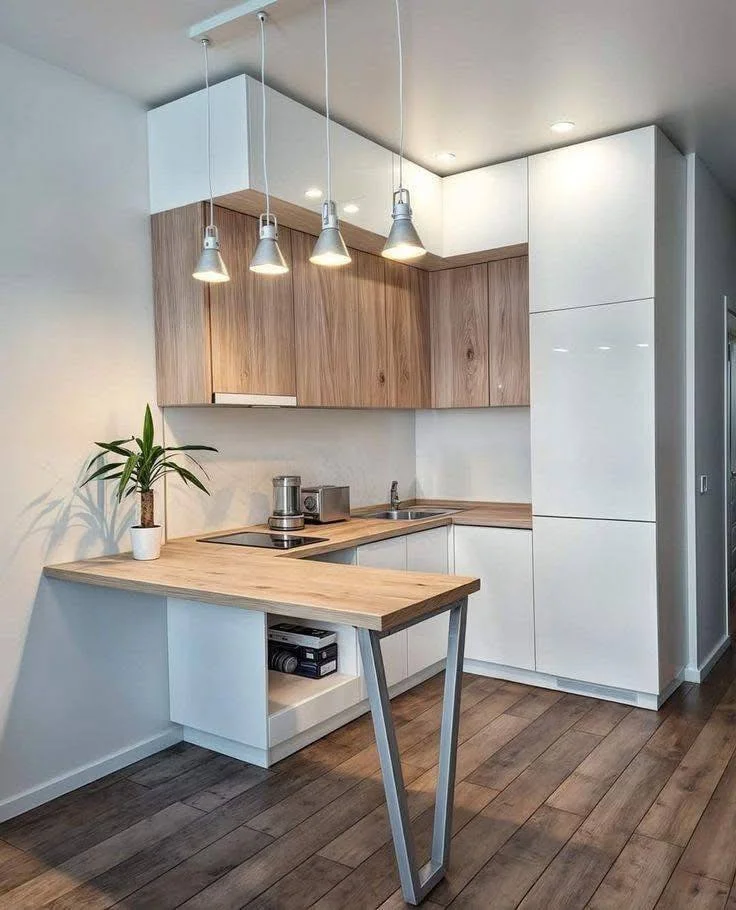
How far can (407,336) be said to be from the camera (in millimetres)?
4152

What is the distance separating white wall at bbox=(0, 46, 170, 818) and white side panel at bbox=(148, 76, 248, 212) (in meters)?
0.08

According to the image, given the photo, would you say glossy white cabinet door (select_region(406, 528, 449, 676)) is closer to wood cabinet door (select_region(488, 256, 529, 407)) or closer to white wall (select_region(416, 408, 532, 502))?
white wall (select_region(416, 408, 532, 502))

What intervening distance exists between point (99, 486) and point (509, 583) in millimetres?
2061

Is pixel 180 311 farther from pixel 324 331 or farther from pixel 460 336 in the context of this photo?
pixel 460 336

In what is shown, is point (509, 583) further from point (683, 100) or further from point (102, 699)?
point (683, 100)

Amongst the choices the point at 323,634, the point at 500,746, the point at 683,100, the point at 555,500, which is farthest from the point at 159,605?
the point at 683,100

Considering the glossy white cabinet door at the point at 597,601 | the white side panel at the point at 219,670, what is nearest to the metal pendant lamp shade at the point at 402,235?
the white side panel at the point at 219,670

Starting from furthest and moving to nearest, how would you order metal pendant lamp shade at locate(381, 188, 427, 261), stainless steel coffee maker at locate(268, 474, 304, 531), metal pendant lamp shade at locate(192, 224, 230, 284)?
stainless steel coffee maker at locate(268, 474, 304, 531) → metal pendant lamp shade at locate(192, 224, 230, 284) → metal pendant lamp shade at locate(381, 188, 427, 261)

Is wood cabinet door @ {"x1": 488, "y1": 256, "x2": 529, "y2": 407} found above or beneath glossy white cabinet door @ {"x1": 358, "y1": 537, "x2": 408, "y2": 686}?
above

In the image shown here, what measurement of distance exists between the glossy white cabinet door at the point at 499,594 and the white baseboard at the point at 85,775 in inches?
63.4

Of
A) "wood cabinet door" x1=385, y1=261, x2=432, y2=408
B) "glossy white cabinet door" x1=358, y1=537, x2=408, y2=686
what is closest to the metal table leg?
"glossy white cabinet door" x1=358, y1=537, x2=408, y2=686

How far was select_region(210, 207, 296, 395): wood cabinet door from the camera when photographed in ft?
9.90

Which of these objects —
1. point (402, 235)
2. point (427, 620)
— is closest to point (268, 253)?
point (402, 235)

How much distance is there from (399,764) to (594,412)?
2.09 meters
